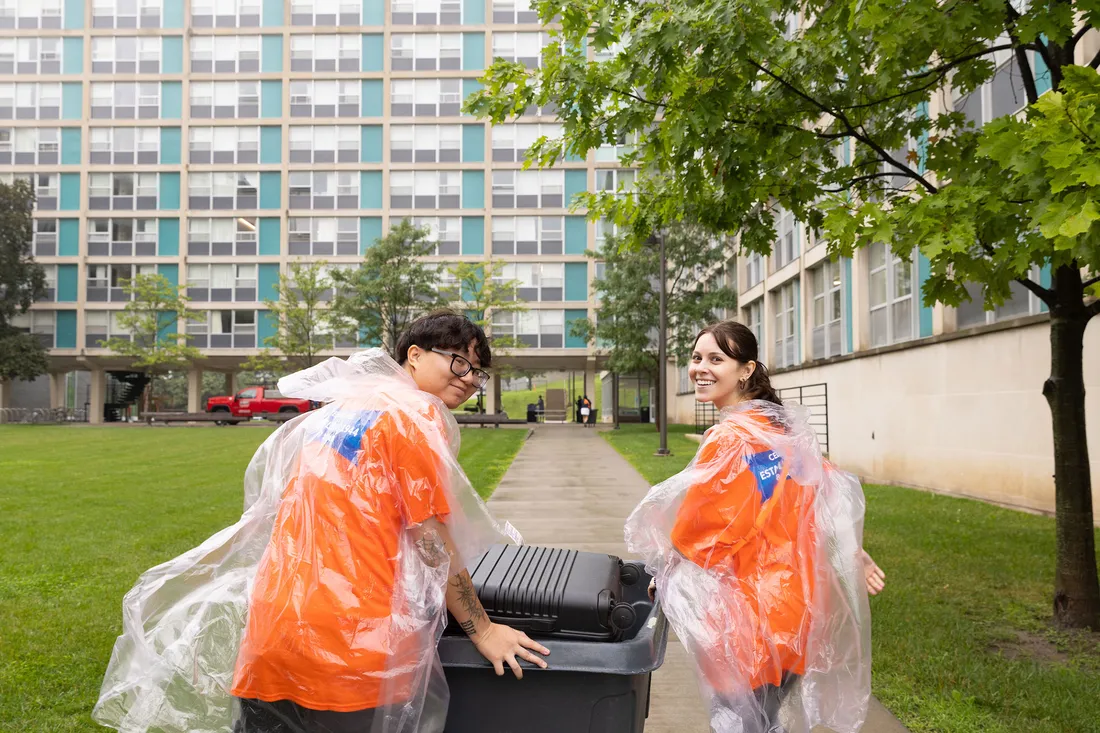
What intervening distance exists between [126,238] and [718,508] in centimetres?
4981

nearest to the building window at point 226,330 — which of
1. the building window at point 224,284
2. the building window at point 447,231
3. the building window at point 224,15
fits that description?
the building window at point 224,284

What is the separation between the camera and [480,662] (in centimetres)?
196

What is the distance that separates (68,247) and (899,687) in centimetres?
5084

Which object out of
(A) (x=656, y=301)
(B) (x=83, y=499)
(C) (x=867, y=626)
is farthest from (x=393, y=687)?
(A) (x=656, y=301)

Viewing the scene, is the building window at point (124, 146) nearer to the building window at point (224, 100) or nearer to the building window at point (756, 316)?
the building window at point (224, 100)

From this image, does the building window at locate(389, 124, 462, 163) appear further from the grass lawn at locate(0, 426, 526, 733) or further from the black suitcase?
the black suitcase

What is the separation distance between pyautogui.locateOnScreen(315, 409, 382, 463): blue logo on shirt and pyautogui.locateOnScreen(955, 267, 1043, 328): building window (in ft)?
31.0

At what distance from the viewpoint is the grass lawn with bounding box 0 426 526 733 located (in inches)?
177

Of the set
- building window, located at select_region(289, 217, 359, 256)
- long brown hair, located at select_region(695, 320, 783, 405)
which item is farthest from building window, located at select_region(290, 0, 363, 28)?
long brown hair, located at select_region(695, 320, 783, 405)

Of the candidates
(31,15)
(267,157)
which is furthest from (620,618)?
(31,15)

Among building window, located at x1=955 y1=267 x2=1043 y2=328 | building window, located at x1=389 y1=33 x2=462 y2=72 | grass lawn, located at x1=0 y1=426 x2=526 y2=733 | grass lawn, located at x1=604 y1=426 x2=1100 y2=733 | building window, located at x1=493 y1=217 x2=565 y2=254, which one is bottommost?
grass lawn, located at x1=604 y1=426 x2=1100 y2=733

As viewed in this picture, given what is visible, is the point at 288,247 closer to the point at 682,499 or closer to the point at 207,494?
the point at 207,494

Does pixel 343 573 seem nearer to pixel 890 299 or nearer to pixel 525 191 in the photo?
pixel 890 299

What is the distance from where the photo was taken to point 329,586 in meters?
2.00
